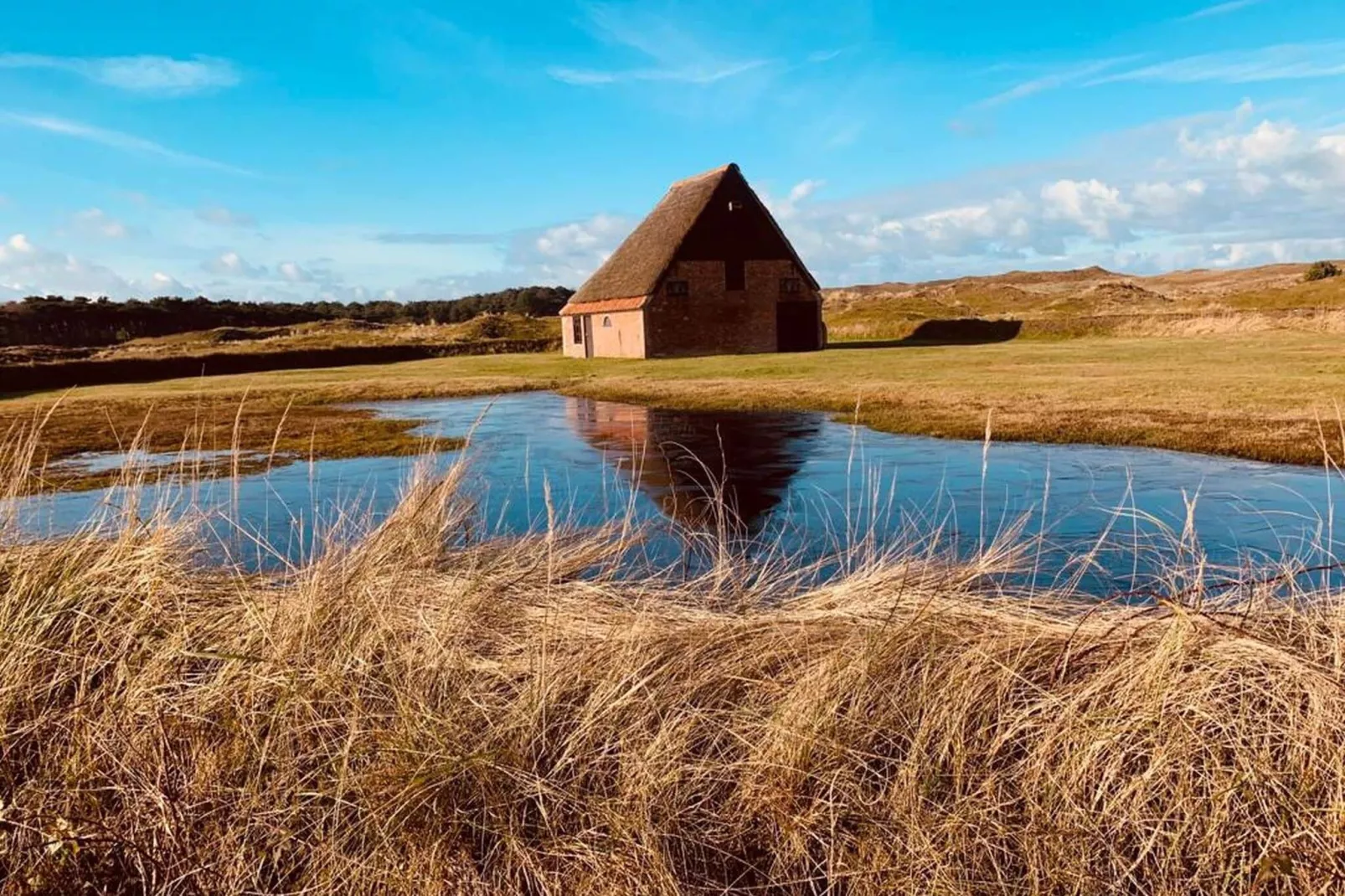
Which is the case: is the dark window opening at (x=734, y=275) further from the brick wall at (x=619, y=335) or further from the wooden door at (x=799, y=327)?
the brick wall at (x=619, y=335)

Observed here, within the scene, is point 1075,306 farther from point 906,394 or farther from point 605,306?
point 906,394

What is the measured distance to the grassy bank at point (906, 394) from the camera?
49.5 feet

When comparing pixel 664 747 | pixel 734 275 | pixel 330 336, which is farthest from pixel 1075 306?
pixel 664 747

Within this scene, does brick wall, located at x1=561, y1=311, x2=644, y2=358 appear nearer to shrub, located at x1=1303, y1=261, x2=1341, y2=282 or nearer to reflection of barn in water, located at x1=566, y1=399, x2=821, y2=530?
reflection of barn in water, located at x1=566, y1=399, x2=821, y2=530

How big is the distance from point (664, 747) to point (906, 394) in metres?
18.5

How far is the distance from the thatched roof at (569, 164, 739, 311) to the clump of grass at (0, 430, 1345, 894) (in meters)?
35.8

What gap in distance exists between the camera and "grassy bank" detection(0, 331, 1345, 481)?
15094 mm

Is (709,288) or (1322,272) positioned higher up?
(1322,272)

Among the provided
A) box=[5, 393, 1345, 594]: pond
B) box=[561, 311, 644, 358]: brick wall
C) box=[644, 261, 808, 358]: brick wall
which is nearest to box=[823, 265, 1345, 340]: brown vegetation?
box=[644, 261, 808, 358]: brick wall

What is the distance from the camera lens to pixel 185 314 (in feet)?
245

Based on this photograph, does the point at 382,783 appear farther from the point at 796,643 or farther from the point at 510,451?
the point at 510,451

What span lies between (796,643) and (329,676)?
2327mm

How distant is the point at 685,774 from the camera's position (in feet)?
12.6

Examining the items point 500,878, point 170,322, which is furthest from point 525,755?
point 170,322
